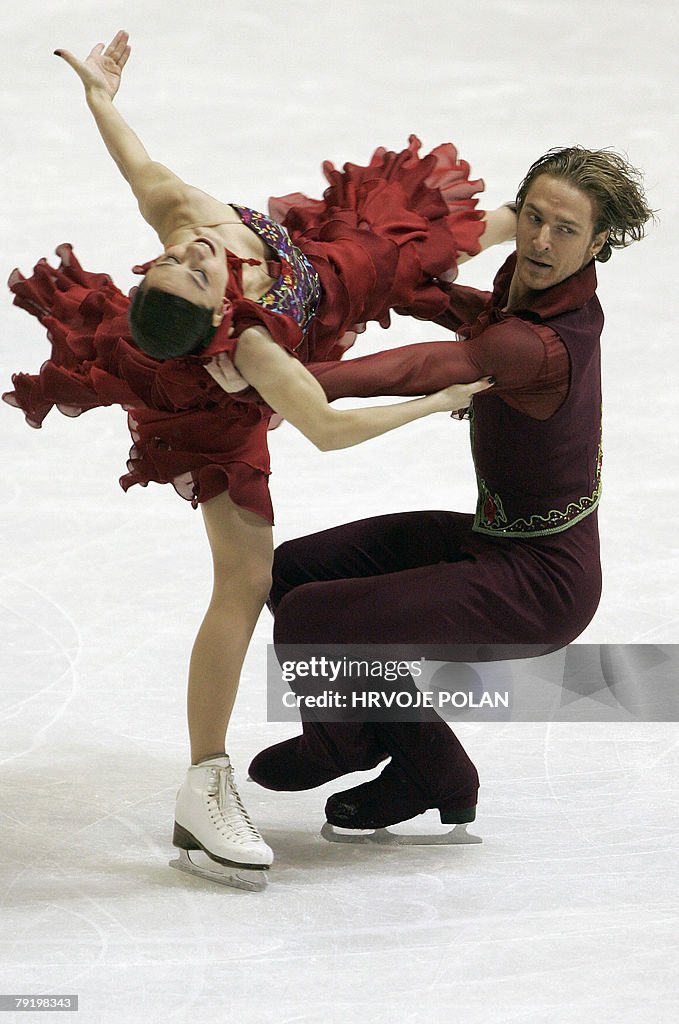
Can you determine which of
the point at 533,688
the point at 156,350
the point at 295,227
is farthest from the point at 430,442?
the point at 156,350

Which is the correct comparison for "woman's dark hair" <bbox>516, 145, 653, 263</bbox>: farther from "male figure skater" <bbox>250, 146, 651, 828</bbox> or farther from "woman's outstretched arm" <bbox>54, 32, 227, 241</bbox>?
"woman's outstretched arm" <bbox>54, 32, 227, 241</bbox>

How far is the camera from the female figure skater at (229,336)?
9.19 feet

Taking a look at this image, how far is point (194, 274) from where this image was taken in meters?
2.76

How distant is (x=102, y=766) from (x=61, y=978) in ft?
3.34

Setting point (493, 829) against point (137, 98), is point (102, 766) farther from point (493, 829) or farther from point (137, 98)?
point (137, 98)

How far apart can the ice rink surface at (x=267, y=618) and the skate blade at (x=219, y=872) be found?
0.04 meters

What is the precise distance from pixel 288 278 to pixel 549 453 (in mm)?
651

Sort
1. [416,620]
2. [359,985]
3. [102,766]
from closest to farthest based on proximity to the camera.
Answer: [359,985], [416,620], [102,766]

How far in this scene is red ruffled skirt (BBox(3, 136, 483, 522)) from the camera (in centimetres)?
303

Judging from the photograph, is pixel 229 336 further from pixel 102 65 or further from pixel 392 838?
pixel 392 838

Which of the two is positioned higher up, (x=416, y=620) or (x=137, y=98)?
(x=137, y=98)

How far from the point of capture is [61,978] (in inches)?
102

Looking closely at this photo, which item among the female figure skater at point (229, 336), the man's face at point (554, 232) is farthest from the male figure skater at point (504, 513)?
the female figure skater at point (229, 336)

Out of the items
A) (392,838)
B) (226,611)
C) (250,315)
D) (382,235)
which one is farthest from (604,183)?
(392,838)
